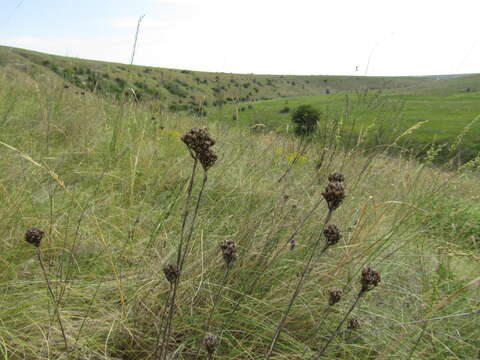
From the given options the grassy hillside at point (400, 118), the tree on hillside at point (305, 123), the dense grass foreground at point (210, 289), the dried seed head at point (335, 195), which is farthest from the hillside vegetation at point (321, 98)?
the dried seed head at point (335, 195)

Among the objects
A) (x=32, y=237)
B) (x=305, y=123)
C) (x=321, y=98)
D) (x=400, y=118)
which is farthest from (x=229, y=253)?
(x=321, y=98)

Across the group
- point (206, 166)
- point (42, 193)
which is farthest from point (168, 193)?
point (206, 166)

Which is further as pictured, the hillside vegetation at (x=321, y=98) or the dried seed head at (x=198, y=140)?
the hillside vegetation at (x=321, y=98)

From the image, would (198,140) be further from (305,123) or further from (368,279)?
(305,123)

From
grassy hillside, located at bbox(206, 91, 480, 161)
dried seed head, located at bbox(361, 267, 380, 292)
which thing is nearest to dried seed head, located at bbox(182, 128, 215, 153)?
dried seed head, located at bbox(361, 267, 380, 292)

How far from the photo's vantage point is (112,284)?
4.97ft

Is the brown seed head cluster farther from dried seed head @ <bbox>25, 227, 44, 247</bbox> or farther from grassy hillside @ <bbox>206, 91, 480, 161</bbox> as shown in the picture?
grassy hillside @ <bbox>206, 91, 480, 161</bbox>

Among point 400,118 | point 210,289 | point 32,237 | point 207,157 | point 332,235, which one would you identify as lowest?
point 210,289

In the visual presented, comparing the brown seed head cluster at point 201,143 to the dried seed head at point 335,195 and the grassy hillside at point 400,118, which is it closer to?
the dried seed head at point 335,195

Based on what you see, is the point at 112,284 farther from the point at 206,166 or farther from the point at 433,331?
the point at 433,331

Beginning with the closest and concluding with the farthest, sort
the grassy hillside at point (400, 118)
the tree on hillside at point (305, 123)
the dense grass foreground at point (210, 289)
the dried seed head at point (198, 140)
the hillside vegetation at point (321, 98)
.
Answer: the dried seed head at point (198, 140) → the dense grass foreground at point (210, 289) → the grassy hillside at point (400, 118) → the hillside vegetation at point (321, 98) → the tree on hillside at point (305, 123)

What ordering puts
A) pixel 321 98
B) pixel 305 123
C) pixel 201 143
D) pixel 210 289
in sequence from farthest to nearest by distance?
pixel 321 98 < pixel 305 123 < pixel 210 289 < pixel 201 143

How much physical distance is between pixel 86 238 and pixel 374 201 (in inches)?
86.5

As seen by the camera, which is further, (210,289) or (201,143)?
(210,289)
